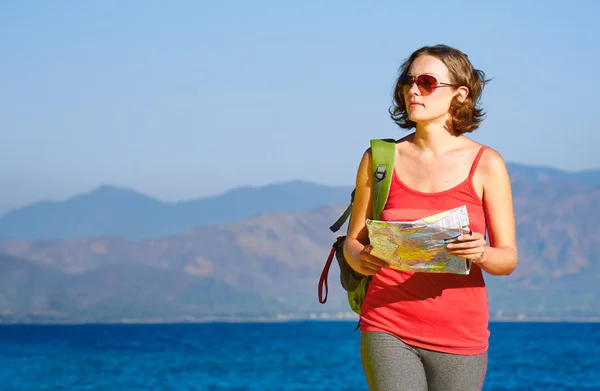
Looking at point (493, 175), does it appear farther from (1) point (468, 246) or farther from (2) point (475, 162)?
(1) point (468, 246)

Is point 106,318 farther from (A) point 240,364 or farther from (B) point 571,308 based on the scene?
(A) point 240,364

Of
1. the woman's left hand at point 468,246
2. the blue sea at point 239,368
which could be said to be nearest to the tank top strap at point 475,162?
the woman's left hand at point 468,246

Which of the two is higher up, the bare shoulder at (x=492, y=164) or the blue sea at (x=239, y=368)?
the bare shoulder at (x=492, y=164)

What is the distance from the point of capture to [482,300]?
335 cm

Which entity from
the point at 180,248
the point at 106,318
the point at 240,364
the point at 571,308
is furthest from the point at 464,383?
the point at 180,248

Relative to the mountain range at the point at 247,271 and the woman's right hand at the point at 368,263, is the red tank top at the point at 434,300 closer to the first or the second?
the woman's right hand at the point at 368,263

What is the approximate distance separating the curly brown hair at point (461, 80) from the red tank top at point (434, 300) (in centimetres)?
19

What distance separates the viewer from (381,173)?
3447 millimetres

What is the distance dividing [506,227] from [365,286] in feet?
1.64

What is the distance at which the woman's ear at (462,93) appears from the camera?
3.49 m

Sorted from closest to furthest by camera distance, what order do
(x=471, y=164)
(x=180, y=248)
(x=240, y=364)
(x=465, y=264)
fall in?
(x=465, y=264) → (x=471, y=164) → (x=240, y=364) → (x=180, y=248)

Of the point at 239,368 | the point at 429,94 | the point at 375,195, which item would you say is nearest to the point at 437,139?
the point at 429,94

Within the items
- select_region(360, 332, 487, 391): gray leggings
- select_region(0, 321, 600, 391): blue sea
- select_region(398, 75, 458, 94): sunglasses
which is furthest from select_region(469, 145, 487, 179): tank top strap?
select_region(0, 321, 600, 391): blue sea

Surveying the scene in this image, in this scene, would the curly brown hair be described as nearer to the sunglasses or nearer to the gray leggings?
the sunglasses
